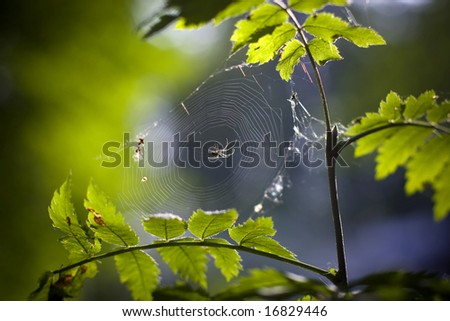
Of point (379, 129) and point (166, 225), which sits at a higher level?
point (379, 129)

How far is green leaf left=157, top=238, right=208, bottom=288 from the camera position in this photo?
3.12ft

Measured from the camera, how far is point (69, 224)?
0.97 m

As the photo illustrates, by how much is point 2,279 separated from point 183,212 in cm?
180

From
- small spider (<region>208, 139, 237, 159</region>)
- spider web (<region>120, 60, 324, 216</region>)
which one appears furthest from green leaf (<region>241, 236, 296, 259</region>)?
small spider (<region>208, 139, 237, 159</region>)

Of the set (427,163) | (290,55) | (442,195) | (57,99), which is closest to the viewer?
(442,195)

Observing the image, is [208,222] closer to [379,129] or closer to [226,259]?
[226,259]

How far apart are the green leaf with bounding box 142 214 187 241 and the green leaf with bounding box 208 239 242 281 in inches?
3.6

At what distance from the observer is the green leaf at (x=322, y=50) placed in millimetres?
1055

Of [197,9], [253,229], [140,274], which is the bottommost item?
[140,274]

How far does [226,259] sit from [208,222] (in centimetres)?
12

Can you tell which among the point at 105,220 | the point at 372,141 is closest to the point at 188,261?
the point at 105,220

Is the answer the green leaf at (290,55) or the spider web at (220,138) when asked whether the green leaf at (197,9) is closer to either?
the green leaf at (290,55)

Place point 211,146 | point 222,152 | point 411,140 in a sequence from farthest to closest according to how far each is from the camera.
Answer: point 211,146 → point 222,152 → point 411,140

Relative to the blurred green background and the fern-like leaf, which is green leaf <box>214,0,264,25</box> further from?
the blurred green background
